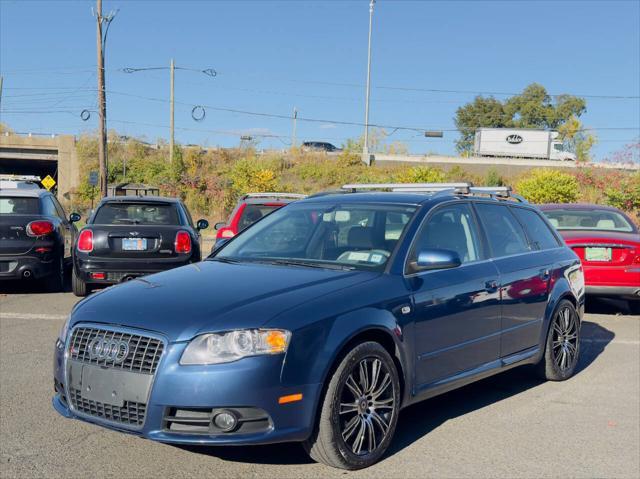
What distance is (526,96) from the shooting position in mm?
95500

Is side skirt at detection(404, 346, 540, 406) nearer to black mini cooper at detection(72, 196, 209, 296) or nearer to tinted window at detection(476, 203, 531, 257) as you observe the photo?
tinted window at detection(476, 203, 531, 257)

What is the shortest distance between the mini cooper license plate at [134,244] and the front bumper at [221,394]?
22.3ft

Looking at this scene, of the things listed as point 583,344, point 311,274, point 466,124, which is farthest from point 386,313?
point 466,124

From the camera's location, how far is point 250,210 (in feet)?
35.7

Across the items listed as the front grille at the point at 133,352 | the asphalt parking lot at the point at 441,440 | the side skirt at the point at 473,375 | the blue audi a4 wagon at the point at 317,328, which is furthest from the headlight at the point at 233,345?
the side skirt at the point at 473,375

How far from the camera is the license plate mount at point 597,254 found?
9.80 meters

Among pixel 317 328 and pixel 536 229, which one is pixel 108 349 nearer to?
pixel 317 328

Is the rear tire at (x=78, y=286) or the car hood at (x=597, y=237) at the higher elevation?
the car hood at (x=597, y=237)

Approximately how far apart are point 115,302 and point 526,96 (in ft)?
319

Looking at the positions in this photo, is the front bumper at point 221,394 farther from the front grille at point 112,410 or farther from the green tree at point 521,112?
the green tree at point 521,112

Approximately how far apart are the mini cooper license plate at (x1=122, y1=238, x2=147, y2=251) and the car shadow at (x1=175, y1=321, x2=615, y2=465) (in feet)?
18.4

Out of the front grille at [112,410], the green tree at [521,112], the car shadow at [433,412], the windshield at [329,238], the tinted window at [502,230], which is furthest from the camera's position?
the green tree at [521,112]

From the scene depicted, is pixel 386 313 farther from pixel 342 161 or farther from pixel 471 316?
pixel 342 161

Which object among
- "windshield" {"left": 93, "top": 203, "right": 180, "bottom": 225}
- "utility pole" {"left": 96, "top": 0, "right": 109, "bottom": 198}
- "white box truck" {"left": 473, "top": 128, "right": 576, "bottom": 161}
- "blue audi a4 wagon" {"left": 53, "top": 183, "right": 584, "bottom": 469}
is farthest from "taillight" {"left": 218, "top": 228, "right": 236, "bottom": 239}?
"white box truck" {"left": 473, "top": 128, "right": 576, "bottom": 161}
